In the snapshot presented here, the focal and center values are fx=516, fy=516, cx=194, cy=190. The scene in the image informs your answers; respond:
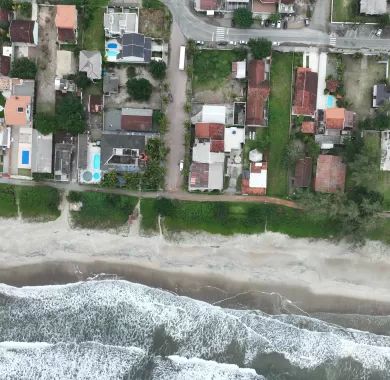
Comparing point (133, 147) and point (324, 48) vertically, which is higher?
point (324, 48)

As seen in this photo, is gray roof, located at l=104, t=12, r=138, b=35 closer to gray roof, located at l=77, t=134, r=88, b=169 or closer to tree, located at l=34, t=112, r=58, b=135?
tree, located at l=34, t=112, r=58, b=135

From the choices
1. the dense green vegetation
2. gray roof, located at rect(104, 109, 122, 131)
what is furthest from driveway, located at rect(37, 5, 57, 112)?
the dense green vegetation

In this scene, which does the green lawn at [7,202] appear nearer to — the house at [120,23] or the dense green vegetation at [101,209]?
the dense green vegetation at [101,209]

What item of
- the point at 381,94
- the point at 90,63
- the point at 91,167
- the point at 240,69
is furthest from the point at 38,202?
the point at 381,94

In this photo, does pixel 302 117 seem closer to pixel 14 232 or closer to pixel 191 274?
pixel 191 274

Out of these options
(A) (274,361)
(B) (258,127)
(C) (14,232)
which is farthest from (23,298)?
(B) (258,127)

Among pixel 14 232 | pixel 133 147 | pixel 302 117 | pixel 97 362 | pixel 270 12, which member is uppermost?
pixel 270 12
